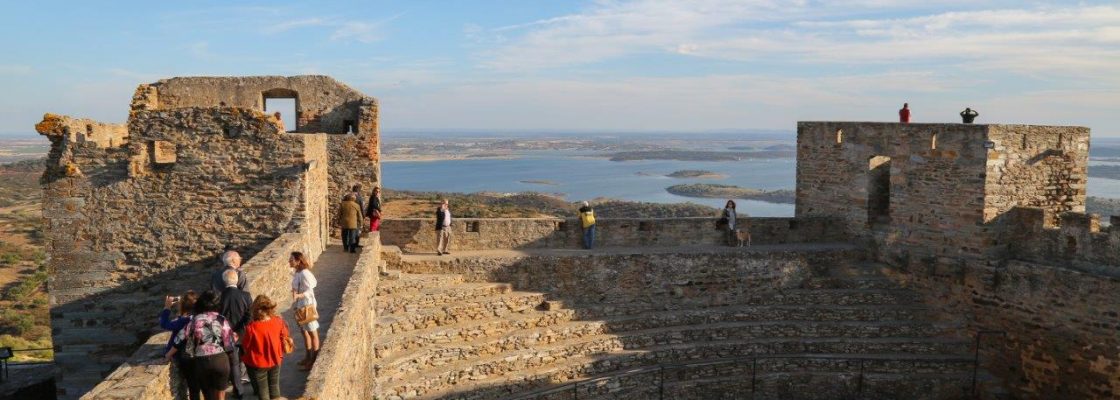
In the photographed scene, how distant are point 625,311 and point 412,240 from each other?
4.18 m

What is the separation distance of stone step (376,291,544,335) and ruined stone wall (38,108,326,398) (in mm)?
1965

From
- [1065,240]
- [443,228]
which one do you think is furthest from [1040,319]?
[443,228]

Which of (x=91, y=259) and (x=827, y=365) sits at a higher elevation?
(x=91, y=259)

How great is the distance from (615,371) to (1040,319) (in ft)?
22.9

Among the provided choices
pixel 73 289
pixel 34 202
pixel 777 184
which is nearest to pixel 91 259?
pixel 73 289

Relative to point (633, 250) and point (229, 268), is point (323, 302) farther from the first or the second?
point (633, 250)

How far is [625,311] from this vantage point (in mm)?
14422

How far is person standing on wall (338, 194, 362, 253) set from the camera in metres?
13.4

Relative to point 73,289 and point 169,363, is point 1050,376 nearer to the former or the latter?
point 169,363

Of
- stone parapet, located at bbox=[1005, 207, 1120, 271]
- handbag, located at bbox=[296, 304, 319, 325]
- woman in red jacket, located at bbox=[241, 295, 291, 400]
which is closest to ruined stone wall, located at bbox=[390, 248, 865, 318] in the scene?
stone parapet, located at bbox=[1005, 207, 1120, 271]

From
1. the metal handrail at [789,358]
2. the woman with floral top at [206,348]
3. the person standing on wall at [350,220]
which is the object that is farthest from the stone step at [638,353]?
the woman with floral top at [206,348]

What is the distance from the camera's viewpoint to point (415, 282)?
13492 millimetres

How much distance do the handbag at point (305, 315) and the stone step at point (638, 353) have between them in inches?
129

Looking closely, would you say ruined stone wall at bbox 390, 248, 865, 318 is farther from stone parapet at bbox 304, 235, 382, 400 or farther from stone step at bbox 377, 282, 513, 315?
stone parapet at bbox 304, 235, 382, 400
